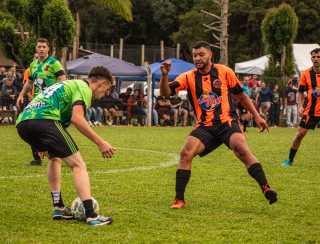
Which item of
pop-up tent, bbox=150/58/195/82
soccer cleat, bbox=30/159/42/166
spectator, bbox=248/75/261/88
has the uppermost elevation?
pop-up tent, bbox=150/58/195/82

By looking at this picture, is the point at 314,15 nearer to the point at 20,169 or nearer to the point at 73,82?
the point at 20,169

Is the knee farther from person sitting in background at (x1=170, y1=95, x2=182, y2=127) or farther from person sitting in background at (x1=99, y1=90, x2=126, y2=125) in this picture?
person sitting in background at (x1=170, y1=95, x2=182, y2=127)

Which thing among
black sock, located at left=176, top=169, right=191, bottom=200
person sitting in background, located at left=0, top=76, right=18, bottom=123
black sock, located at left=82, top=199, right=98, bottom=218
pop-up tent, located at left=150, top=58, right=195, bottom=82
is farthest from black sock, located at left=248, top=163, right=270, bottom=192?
pop-up tent, located at left=150, top=58, right=195, bottom=82

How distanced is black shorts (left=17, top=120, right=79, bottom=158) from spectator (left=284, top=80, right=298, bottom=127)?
76.6 feet

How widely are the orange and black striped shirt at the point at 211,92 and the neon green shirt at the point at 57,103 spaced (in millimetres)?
1706

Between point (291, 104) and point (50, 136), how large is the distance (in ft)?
77.6

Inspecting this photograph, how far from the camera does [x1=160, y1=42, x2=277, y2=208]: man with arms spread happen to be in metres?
8.62

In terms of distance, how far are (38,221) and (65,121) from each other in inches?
40.0

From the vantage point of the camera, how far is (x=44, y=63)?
12.1 metres

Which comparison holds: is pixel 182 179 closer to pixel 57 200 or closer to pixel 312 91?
pixel 57 200

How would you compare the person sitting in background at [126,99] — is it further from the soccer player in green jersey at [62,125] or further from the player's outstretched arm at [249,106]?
the soccer player in green jersey at [62,125]

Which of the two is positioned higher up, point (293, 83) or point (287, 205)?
point (293, 83)

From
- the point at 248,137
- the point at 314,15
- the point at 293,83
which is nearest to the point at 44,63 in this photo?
the point at 248,137

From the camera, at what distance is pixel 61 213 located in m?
7.81
